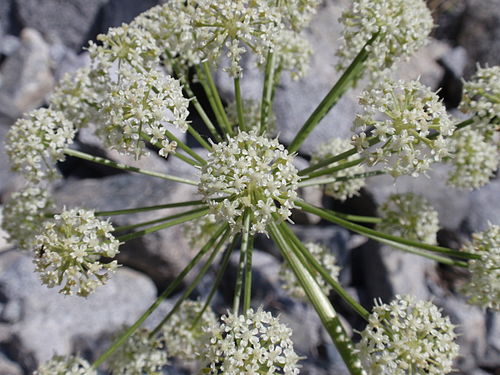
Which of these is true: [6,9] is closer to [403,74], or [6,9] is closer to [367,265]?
[403,74]

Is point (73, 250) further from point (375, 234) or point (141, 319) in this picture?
point (375, 234)

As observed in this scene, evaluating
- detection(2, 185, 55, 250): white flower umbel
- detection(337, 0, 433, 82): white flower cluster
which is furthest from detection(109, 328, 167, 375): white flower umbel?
detection(337, 0, 433, 82): white flower cluster

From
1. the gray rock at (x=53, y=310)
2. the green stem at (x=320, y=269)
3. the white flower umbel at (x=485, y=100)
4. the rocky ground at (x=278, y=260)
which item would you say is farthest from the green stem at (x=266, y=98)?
the gray rock at (x=53, y=310)

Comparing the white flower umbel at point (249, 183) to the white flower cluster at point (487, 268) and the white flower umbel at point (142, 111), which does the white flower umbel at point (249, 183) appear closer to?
the white flower umbel at point (142, 111)

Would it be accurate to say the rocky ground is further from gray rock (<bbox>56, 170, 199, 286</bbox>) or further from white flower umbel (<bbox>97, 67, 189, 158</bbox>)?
white flower umbel (<bbox>97, 67, 189, 158</bbox>)

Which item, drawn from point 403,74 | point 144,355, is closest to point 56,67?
point 403,74

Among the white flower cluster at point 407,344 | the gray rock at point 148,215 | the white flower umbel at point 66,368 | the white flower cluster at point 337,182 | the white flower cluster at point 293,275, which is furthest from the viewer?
the gray rock at point 148,215
